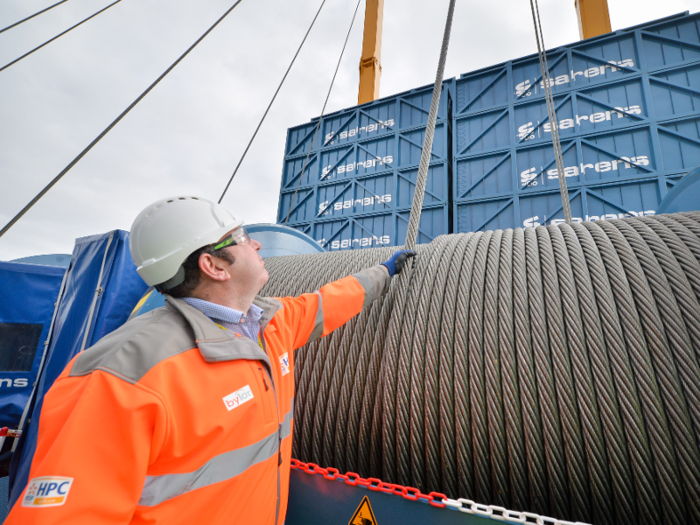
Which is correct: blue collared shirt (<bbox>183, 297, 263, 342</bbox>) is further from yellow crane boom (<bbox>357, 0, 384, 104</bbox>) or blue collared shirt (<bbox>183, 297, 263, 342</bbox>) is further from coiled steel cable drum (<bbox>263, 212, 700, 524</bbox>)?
yellow crane boom (<bbox>357, 0, 384, 104</bbox>)

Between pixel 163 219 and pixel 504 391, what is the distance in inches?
55.2

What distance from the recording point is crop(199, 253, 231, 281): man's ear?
1.18 metres

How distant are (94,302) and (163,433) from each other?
207cm

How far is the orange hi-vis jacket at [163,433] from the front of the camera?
2.19ft

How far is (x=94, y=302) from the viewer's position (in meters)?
2.37

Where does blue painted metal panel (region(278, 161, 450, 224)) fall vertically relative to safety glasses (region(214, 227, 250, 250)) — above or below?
above

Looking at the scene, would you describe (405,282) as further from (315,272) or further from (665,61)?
(665,61)

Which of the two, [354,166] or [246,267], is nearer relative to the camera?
[246,267]

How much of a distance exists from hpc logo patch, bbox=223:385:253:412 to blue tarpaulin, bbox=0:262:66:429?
3.67 m

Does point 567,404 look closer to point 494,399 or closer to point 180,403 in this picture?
point 494,399

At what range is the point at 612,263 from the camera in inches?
60.9

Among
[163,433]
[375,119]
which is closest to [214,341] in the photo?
[163,433]

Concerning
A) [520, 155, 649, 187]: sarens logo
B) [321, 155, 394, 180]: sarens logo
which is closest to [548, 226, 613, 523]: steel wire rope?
[520, 155, 649, 187]: sarens logo

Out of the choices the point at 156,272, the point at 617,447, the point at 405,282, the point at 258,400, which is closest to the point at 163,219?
the point at 156,272
